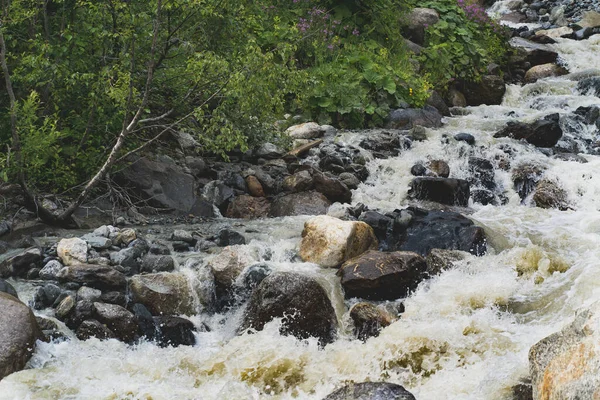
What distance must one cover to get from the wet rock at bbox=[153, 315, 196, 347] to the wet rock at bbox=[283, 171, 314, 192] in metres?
4.12

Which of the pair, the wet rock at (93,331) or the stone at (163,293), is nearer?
the wet rock at (93,331)

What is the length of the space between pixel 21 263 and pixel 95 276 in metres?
0.99

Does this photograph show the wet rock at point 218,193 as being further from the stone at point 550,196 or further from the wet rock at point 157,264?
the stone at point 550,196

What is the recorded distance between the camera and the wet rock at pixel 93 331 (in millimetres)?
6008

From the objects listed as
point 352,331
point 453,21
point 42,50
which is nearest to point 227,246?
point 352,331

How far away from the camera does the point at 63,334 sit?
5957 mm

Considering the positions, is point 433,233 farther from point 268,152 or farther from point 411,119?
point 411,119

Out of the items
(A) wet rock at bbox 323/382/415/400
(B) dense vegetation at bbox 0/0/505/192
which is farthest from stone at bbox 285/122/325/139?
(A) wet rock at bbox 323/382/415/400

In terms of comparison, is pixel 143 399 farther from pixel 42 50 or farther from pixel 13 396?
pixel 42 50

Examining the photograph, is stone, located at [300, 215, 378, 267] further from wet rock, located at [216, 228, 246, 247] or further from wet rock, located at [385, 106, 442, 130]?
wet rock, located at [385, 106, 442, 130]

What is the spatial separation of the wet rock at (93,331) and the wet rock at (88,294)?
0.32 m

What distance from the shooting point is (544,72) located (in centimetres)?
1712

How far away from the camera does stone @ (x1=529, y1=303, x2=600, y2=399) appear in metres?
3.73

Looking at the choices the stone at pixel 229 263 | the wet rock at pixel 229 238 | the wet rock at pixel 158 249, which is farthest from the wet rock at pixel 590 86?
the wet rock at pixel 158 249
